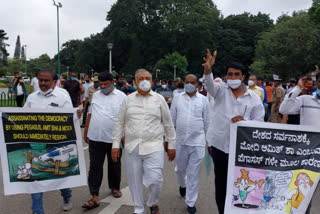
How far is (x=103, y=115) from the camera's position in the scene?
16.2 feet

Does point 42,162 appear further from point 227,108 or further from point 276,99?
point 276,99

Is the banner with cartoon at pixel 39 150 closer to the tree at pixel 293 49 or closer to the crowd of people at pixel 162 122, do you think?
the crowd of people at pixel 162 122

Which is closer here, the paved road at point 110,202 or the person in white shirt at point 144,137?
the person in white shirt at point 144,137

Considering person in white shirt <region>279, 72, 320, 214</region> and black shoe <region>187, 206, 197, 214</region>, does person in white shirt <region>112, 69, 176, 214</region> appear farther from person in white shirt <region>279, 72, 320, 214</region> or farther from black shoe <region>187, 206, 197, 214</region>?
person in white shirt <region>279, 72, 320, 214</region>

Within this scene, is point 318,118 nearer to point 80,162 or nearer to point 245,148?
point 245,148

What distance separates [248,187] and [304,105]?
3.74 ft

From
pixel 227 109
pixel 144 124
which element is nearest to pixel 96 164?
pixel 144 124

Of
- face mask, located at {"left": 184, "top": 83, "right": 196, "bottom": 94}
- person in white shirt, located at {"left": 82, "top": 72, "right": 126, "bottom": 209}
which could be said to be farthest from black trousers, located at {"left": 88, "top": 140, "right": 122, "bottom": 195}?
face mask, located at {"left": 184, "top": 83, "right": 196, "bottom": 94}

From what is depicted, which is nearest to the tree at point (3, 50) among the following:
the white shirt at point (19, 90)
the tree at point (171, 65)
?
the tree at point (171, 65)

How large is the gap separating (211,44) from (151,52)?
38.6 feet

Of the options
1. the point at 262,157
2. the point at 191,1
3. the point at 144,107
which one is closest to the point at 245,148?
the point at 262,157

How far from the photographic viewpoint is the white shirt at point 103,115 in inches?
193

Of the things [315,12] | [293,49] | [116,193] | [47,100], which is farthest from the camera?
[293,49]

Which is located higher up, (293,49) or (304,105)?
(293,49)
